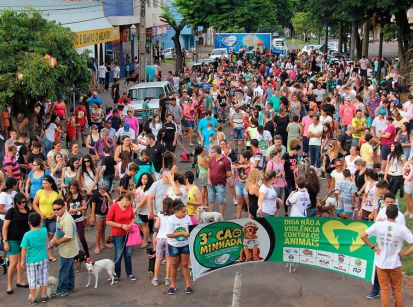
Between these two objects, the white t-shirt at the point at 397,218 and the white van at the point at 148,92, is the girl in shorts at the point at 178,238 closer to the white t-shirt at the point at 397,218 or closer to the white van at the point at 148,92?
the white t-shirt at the point at 397,218

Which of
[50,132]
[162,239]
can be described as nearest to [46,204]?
[162,239]

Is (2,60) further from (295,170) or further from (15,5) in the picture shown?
(15,5)

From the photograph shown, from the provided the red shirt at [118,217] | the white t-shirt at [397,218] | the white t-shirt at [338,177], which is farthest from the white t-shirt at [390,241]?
the red shirt at [118,217]

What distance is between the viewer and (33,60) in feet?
60.9

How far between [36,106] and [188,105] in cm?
493

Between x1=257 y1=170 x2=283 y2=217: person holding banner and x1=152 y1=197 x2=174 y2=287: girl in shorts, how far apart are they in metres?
1.81

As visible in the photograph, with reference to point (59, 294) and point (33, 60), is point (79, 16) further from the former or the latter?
point (59, 294)

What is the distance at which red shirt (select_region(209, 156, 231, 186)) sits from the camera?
1336 centimetres

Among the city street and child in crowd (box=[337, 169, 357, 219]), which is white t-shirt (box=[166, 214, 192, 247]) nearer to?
the city street

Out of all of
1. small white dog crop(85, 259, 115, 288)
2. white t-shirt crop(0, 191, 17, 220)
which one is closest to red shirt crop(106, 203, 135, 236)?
small white dog crop(85, 259, 115, 288)

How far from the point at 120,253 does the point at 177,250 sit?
114 centimetres

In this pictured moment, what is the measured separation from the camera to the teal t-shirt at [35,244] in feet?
31.9

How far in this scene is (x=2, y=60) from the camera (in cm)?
1852

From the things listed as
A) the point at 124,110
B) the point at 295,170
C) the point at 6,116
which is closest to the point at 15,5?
the point at 124,110
